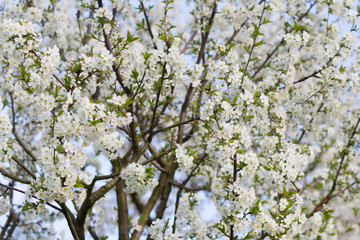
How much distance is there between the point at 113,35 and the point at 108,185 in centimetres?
184

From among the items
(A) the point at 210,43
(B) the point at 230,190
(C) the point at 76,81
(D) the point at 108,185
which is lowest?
(B) the point at 230,190

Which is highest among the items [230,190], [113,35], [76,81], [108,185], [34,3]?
[34,3]

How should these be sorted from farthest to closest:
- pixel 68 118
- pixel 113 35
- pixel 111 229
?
pixel 111 229
pixel 113 35
pixel 68 118

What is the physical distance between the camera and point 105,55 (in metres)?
3.88

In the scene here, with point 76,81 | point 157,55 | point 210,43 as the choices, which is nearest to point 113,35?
point 157,55

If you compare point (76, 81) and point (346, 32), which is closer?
point (76, 81)

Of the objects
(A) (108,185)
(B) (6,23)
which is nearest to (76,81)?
(B) (6,23)

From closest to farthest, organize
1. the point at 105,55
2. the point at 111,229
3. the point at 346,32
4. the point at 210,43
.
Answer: the point at 105,55 → the point at 346,32 → the point at 210,43 → the point at 111,229

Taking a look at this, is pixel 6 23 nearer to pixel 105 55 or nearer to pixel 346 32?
pixel 105 55

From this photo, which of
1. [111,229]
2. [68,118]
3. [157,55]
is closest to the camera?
[68,118]

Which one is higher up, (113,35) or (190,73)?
(113,35)

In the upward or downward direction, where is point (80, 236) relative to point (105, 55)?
downward

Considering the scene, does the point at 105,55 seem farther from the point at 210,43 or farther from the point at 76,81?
the point at 210,43

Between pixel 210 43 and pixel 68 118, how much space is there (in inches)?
148
